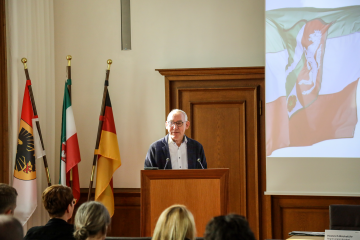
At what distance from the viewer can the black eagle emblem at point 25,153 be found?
4.15m

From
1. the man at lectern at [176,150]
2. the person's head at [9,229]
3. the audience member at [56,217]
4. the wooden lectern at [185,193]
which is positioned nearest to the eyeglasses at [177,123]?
the man at lectern at [176,150]

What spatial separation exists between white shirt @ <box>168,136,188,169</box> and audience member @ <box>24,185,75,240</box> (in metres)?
1.27

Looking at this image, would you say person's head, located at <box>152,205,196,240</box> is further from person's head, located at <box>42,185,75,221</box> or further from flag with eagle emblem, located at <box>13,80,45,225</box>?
flag with eagle emblem, located at <box>13,80,45,225</box>

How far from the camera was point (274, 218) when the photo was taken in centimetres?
442

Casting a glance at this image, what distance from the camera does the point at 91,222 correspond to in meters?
1.96

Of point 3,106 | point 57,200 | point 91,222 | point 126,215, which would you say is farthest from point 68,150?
point 91,222

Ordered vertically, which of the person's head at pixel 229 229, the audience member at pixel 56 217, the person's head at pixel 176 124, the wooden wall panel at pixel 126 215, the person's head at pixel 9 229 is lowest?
the wooden wall panel at pixel 126 215

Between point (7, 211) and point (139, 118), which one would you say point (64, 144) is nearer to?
point (139, 118)

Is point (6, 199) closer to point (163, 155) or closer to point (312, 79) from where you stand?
point (163, 155)

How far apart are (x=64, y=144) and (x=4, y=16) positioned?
1496mm

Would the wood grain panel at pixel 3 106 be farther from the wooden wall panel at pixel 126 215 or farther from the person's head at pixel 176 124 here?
the person's head at pixel 176 124

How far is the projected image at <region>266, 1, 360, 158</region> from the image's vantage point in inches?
160

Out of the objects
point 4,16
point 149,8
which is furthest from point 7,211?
point 149,8

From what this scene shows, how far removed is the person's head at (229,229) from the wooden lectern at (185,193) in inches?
50.1
